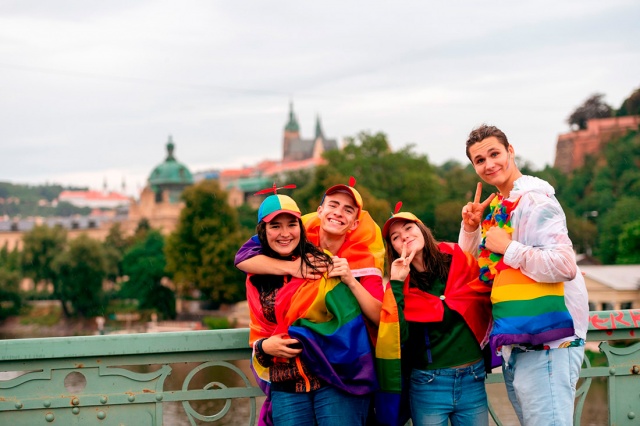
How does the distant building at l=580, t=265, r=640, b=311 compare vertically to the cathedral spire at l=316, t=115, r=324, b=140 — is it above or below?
below

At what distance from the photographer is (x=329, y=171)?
52.2 metres

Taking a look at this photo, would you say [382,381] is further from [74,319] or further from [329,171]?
[74,319]

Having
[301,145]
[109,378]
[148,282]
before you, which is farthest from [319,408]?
[301,145]

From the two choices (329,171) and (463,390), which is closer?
(463,390)

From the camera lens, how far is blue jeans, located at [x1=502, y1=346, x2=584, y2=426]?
3482 millimetres

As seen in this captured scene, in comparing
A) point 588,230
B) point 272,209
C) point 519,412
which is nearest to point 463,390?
point 519,412

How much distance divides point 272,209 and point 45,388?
1319 mm

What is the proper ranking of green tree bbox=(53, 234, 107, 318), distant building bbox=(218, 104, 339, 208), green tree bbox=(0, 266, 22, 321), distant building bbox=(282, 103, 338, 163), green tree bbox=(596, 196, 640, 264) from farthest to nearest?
distant building bbox=(282, 103, 338, 163)
distant building bbox=(218, 104, 339, 208)
green tree bbox=(53, 234, 107, 318)
green tree bbox=(0, 266, 22, 321)
green tree bbox=(596, 196, 640, 264)

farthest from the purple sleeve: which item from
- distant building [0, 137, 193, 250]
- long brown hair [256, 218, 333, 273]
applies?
distant building [0, 137, 193, 250]

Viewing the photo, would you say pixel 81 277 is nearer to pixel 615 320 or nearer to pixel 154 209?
pixel 154 209

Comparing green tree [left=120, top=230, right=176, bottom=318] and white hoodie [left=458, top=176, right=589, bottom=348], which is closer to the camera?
white hoodie [left=458, top=176, right=589, bottom=348]

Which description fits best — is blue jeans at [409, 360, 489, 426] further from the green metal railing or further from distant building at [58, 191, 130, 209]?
distant building at [58, 191, 130, 209]

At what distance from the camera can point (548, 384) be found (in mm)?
3504

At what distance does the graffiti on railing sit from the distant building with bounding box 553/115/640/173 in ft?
249
